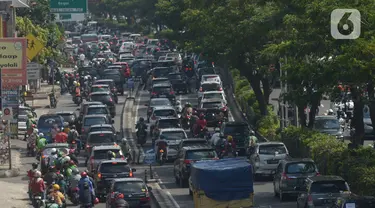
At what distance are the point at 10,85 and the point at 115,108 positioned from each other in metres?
19.5

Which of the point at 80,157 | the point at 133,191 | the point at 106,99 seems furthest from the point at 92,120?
the point at 133,191

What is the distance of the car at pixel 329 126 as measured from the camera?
5347 cm

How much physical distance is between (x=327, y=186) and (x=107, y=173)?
32.8 ft

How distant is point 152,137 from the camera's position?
5772 centimetres

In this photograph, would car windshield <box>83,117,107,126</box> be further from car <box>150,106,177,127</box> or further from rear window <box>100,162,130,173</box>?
rear window <box>100,162,130,173</box>

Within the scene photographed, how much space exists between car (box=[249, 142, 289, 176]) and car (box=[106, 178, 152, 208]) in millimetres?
7946

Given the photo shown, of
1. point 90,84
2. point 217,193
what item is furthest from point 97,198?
point 90,84

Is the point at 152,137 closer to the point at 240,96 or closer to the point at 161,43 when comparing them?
the point at 240,96

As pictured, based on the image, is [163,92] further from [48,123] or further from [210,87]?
[48,123]

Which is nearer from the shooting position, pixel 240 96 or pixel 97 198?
pixel 97 198

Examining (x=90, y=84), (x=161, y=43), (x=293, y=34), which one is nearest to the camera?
(x=293, y=34)

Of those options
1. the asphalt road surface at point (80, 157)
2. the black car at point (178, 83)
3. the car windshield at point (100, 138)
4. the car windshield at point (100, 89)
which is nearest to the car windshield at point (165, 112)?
the asphalt road surface at point (80, 157)

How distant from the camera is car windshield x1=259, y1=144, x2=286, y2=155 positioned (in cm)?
4388

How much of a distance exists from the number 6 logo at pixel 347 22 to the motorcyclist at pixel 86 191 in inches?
352
